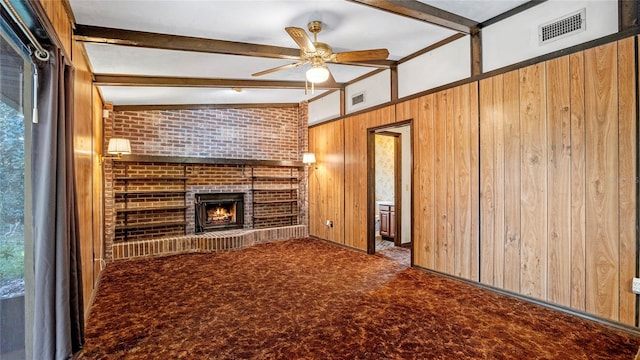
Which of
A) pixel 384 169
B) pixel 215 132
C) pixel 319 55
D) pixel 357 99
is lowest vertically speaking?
pixel 384 169

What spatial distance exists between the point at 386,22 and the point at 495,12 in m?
1.12

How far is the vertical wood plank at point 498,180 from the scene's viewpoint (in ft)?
11.3

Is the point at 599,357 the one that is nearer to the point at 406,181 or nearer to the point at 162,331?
the point at 162,331

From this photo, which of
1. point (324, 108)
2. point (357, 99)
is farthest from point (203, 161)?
point (357, 99)

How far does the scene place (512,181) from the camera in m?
3.37

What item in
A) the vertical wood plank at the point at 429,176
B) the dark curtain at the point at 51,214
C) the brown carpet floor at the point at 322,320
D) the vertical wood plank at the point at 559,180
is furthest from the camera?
the vertical wood plank at the point at 429,176

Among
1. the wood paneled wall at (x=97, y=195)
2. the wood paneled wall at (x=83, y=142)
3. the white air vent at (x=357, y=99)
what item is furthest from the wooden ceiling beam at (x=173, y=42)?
the white air vent at (x=357, y=99)

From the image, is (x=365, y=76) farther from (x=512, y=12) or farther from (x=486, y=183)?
(x=486, y=183)

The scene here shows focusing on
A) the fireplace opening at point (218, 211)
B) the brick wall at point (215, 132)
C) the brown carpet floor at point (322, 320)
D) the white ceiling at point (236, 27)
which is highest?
the white ceiling at point (236, 27)

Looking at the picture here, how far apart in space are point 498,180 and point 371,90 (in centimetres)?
249

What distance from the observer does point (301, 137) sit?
278 inches

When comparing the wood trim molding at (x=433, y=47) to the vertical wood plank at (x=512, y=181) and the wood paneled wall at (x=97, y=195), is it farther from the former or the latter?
the wood paneled wall at (x=97, y=195)

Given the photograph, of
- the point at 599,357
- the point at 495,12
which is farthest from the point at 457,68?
the point at 599,357

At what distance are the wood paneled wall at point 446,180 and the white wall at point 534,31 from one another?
0.41 metres
